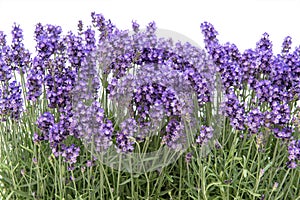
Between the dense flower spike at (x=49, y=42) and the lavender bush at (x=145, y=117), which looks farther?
the dense flower spike at (x=49, y=42)

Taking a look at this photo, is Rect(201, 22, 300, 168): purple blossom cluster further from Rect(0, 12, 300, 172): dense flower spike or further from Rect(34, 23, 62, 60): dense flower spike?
Rect(34, 23, 62, 60): dense flower spike

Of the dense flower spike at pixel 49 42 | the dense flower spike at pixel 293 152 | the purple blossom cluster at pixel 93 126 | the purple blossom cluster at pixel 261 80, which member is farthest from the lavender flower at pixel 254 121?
the dense flower spike at pixel 49 42

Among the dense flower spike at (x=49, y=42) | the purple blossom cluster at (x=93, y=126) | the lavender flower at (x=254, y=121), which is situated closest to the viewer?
the purple blossom cluster at (x=93, y=126)

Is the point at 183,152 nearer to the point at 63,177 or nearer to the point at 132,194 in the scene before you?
the point at 132,194

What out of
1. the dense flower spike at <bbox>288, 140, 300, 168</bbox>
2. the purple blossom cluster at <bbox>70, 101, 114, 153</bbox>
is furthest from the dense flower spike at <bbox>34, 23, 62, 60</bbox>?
the dense flower spike at <bbox>288, 140, 300, 168</bbox>

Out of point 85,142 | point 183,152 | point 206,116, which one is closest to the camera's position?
point 85,142

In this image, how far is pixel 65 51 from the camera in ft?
10.1

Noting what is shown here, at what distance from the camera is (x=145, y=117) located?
2891 millimetres

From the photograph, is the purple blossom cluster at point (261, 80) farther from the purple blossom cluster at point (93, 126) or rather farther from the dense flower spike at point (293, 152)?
the purple blossom cluster at point (93, 126)

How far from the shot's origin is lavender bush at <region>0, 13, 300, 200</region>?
101 inches

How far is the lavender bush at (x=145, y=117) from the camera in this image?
8.45ft

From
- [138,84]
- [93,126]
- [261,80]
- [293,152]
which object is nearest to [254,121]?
[293,152]

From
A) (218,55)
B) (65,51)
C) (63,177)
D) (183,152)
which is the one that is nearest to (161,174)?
(183,152)

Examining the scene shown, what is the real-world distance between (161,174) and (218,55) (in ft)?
2.36
